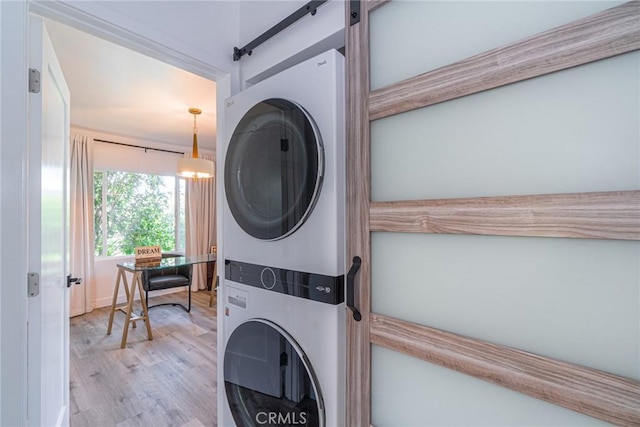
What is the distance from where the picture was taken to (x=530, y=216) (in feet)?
2.11

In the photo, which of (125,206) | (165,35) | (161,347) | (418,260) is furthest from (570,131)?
(125,206)

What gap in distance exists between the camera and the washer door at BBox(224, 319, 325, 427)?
1.00 m

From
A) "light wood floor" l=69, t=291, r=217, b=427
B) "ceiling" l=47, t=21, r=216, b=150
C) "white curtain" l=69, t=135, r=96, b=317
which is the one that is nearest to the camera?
"light wood floor" l=69, t=291, r=217, b=427

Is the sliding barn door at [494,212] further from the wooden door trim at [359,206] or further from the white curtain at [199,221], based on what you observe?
the white curtain at [199,221]

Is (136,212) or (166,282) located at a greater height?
(136,212)

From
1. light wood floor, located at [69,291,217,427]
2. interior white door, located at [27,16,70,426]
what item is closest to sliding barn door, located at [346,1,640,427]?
interior white door, located at [27,16,70,426]

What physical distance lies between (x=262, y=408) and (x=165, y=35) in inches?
67.7

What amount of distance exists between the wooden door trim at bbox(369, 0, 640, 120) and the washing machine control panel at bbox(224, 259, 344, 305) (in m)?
0.61

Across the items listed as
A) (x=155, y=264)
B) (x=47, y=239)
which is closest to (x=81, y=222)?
(x=155, y=264)

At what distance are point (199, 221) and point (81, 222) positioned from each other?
161 cm

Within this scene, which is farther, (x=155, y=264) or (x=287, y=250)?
(x=155, y=264)

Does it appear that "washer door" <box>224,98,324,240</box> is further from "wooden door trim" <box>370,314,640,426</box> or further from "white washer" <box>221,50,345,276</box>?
"wooden door trim" <box>370,314,640,426</box>

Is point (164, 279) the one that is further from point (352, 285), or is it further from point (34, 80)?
point (352, 285)

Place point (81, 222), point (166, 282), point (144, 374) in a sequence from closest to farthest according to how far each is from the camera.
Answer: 1. point (144, 374)
2. point (166, 282)
3. point (81, 222)
